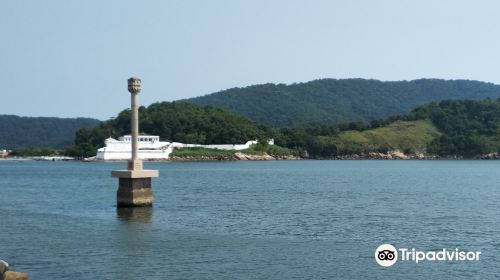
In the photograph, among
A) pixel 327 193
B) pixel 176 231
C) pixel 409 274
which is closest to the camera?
pixel 409 274

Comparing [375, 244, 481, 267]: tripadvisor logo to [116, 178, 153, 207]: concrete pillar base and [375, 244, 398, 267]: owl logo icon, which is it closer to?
[375, 244, 398, 267]: owl logo icon

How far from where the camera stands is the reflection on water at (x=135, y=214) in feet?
147

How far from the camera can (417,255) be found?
31.5m

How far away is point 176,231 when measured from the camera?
40.2 m

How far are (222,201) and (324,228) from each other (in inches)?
873

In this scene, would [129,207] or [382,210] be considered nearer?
[129,207]

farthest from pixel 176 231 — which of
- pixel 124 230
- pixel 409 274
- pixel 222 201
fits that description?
pixel 222 201

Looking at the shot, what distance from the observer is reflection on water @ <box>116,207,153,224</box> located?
4491 cm

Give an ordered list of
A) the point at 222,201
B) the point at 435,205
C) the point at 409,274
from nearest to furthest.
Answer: the point at 409,274 → the point at 435,205 → the point at 222,201

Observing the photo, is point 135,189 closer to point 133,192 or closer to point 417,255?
point 133,192

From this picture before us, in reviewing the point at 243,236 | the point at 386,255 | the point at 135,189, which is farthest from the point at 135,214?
the point at 386,255

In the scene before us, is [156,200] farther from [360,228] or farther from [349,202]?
[360,228]

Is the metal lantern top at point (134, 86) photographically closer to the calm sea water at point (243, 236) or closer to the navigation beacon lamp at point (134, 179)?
the navigation beacon lamp at point (134, 179)

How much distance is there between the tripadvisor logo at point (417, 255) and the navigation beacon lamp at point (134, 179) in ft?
66.9
